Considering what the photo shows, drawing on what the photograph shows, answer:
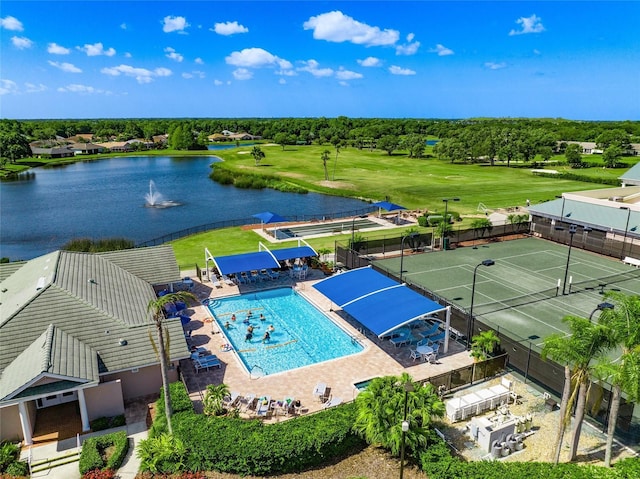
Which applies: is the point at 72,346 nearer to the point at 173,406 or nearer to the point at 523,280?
the point at 173,406

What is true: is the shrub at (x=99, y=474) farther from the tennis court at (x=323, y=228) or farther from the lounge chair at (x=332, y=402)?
the tennis court at (x=323, y=228)

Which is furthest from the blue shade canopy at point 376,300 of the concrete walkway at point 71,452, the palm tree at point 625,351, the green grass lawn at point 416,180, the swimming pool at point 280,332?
the green grass lawn at point 416,180

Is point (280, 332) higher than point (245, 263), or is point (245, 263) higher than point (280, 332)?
point (245, 263)

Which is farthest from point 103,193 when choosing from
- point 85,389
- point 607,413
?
point 607,413

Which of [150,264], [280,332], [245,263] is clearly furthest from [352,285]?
[150,264]

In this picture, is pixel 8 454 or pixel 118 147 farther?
pixel 118 147
